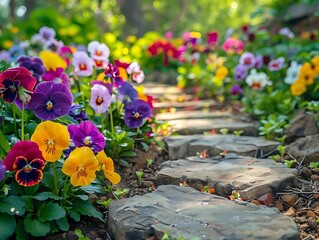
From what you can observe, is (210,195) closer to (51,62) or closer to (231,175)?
(231,175)

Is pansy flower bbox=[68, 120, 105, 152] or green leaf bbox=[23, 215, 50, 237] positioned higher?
A: pansy flower bbox=[68, 120, 105, 152]

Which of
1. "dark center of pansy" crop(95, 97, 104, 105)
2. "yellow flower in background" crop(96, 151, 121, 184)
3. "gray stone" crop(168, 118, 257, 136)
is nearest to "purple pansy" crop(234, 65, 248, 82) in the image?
"gray stone" crop(168, 118, 257, 136)

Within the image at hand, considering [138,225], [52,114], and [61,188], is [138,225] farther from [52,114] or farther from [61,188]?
[52,114]

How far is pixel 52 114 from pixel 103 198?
549 millimetres

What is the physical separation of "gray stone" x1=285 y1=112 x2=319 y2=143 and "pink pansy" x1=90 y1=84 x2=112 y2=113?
1.29 metres

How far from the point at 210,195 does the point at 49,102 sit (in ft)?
2.78

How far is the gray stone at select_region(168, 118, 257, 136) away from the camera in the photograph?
3.85m

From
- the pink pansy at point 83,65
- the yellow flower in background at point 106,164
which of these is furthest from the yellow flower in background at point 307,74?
the yellow flower in background at point 106,164

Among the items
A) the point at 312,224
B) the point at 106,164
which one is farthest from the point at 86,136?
the point at 312,224

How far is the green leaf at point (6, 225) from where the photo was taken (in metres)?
2.00

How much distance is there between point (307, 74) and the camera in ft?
13.1

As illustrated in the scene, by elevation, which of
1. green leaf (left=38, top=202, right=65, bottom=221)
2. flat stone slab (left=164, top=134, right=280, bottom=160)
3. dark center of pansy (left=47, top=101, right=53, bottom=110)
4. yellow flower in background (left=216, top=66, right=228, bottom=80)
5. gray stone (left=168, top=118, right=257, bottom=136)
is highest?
dark center of pansy (left=47, top=101, right=53, bottom=110)

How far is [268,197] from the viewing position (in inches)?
95.2

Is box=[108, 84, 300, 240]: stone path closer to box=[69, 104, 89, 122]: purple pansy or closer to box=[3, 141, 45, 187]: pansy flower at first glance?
box=[3, 141, 45, 187]: pansy flower
